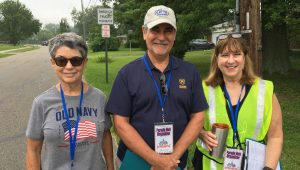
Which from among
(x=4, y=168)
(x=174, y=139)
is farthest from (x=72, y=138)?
(x=4, y=168)

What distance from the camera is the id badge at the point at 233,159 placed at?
2.74m

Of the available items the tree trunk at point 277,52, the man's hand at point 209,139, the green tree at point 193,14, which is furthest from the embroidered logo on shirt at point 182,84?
the tree trunk at point 277,52

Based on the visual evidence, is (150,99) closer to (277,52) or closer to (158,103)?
(158,103)

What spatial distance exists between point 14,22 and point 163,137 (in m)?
105

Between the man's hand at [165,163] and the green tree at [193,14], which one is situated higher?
the green tree at [193,14]

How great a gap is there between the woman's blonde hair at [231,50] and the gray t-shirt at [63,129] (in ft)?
3.05

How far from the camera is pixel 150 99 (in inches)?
106

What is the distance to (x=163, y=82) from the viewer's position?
108 inches

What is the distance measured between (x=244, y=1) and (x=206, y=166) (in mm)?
3118

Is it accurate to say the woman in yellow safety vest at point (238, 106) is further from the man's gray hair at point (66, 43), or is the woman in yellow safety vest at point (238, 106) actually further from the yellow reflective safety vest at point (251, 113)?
the man's gray hair at point (66, 43)

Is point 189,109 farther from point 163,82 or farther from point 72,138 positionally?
point 72,138

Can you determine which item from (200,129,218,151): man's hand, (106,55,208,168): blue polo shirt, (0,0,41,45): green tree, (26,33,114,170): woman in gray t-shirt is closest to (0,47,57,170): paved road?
(26,33,114,170): woman in gray t-shirt

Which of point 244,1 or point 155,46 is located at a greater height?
point 244,1

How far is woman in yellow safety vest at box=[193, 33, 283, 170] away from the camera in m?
2.78
